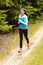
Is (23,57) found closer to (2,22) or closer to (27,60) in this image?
(27,60)

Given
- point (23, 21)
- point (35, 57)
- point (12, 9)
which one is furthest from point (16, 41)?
point (35, 57)

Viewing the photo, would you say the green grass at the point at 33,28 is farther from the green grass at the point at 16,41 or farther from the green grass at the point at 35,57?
the green grass at the point at 35,57

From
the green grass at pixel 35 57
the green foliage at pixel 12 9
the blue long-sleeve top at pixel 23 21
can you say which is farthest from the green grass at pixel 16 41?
the blue long-sleeve top at pixel 23 21

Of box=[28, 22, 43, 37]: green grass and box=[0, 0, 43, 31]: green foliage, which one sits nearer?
box=[0, 0, 43, 31]: green foliage

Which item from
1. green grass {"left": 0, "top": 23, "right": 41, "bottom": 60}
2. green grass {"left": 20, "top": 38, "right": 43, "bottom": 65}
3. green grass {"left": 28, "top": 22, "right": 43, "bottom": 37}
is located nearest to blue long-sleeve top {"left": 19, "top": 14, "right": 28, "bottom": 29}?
green grass {"left": 20, "top": 38, "right": 43, "bottom": 65}

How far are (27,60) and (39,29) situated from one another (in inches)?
278

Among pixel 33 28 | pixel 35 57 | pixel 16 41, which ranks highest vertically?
pixel 35 57

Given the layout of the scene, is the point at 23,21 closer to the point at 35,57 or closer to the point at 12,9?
the point at 35,57

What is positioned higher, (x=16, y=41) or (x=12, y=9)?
(x=12, y=9)

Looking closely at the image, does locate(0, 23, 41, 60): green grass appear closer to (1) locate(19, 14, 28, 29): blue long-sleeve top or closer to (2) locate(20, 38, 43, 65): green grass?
(2) locate(20, 38, 43, 65): green grass

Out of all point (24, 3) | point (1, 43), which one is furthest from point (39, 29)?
point (1, 43)

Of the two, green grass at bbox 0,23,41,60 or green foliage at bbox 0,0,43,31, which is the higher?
green foliage at bbox 0,0,43,31

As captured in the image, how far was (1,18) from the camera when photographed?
11680 mm

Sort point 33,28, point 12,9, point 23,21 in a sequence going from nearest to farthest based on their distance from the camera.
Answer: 1. point 23,21
2. point 12,9
3. point 33,28
